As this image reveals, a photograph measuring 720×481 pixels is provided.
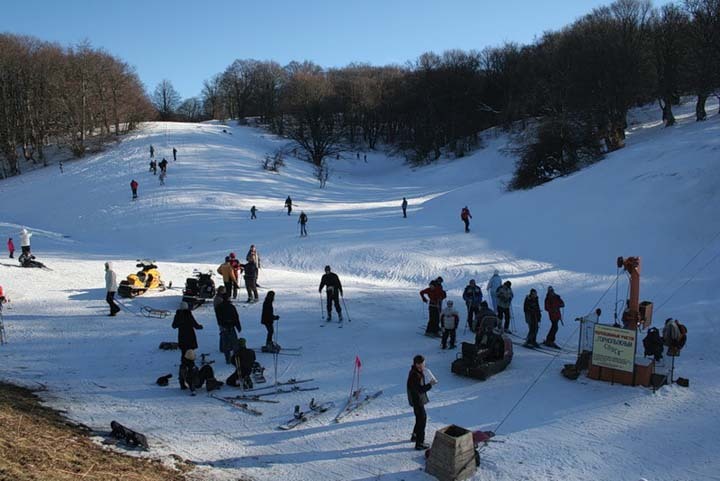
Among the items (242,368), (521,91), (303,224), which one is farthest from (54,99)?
(242,368)

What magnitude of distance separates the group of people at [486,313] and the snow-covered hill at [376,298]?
2.15ft

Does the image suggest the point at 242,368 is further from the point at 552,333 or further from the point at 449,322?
the point at 552,333

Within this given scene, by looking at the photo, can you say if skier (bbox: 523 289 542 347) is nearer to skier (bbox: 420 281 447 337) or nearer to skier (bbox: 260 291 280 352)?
skier (bbox: 420 281 447 337)

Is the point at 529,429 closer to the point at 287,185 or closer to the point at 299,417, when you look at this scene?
the point at 299,417

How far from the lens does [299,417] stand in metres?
9.09

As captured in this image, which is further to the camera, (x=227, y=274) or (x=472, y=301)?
(x=227, y=274)

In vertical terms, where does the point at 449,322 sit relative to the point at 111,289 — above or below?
below

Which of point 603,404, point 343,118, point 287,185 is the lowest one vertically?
point 603,404

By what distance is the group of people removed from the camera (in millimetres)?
12523

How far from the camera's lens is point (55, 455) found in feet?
22.7

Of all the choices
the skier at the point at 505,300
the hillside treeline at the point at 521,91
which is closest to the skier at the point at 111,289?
the skier at the point at 505,300

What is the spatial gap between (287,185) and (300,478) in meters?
37.7

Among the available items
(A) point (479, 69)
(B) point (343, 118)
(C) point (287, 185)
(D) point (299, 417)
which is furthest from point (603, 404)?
(A) point (479, 69)

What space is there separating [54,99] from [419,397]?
52.4 m
